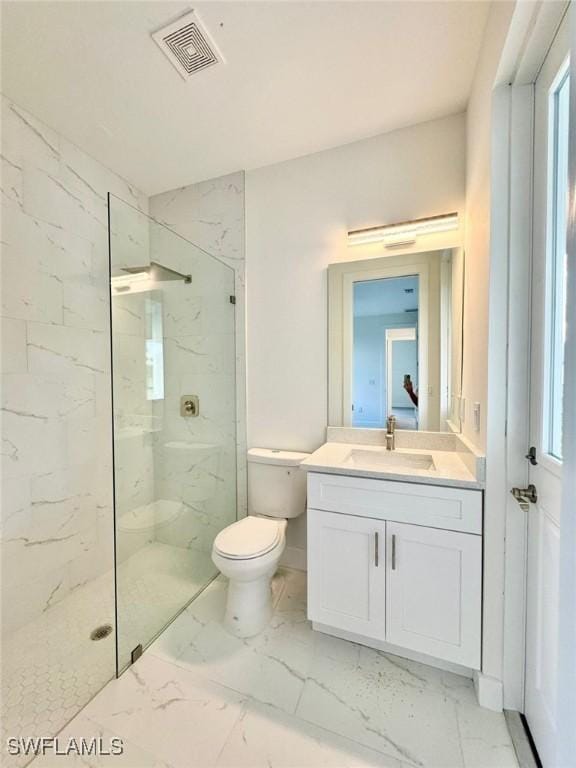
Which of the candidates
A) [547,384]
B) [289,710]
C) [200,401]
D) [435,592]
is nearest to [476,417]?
[547,384]

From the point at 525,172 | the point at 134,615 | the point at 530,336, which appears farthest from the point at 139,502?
the point at 525,172

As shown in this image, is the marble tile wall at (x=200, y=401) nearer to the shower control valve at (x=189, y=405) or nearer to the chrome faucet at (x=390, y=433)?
the shower control valve at (x=189, y=405)

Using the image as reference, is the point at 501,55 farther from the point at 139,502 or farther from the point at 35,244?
the point at 139,502

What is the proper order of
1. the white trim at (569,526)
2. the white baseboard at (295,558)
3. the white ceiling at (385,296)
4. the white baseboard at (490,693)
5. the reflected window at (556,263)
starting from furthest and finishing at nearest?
the white baseboard at (295,558) → the white ceiling at (385,296) → the white baseboard at (490,693) → the reflected window at (556,263) → the white trim at (569,526)

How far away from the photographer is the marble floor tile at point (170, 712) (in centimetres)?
109

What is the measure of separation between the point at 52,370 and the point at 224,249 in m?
1.29

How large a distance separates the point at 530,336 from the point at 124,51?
6.52ft

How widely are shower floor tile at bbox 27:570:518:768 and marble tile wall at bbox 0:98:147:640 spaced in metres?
0.30

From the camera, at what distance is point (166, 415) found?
2.02 metres

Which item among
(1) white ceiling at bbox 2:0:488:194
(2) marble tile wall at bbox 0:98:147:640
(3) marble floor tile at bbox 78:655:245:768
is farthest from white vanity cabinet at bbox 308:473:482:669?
(1) white ceiling at bbox 2:0:488:194

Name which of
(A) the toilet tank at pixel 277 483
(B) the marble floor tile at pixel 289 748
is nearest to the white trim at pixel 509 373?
(B) the marble floor tile at pixel 289 748

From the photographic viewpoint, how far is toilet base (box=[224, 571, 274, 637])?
5.16 ft

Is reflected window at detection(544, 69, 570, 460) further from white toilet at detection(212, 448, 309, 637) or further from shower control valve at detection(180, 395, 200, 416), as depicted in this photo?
shower control valve at detection(180, 395, 200, 416)

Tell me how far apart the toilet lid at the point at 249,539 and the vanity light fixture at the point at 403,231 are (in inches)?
67.4
